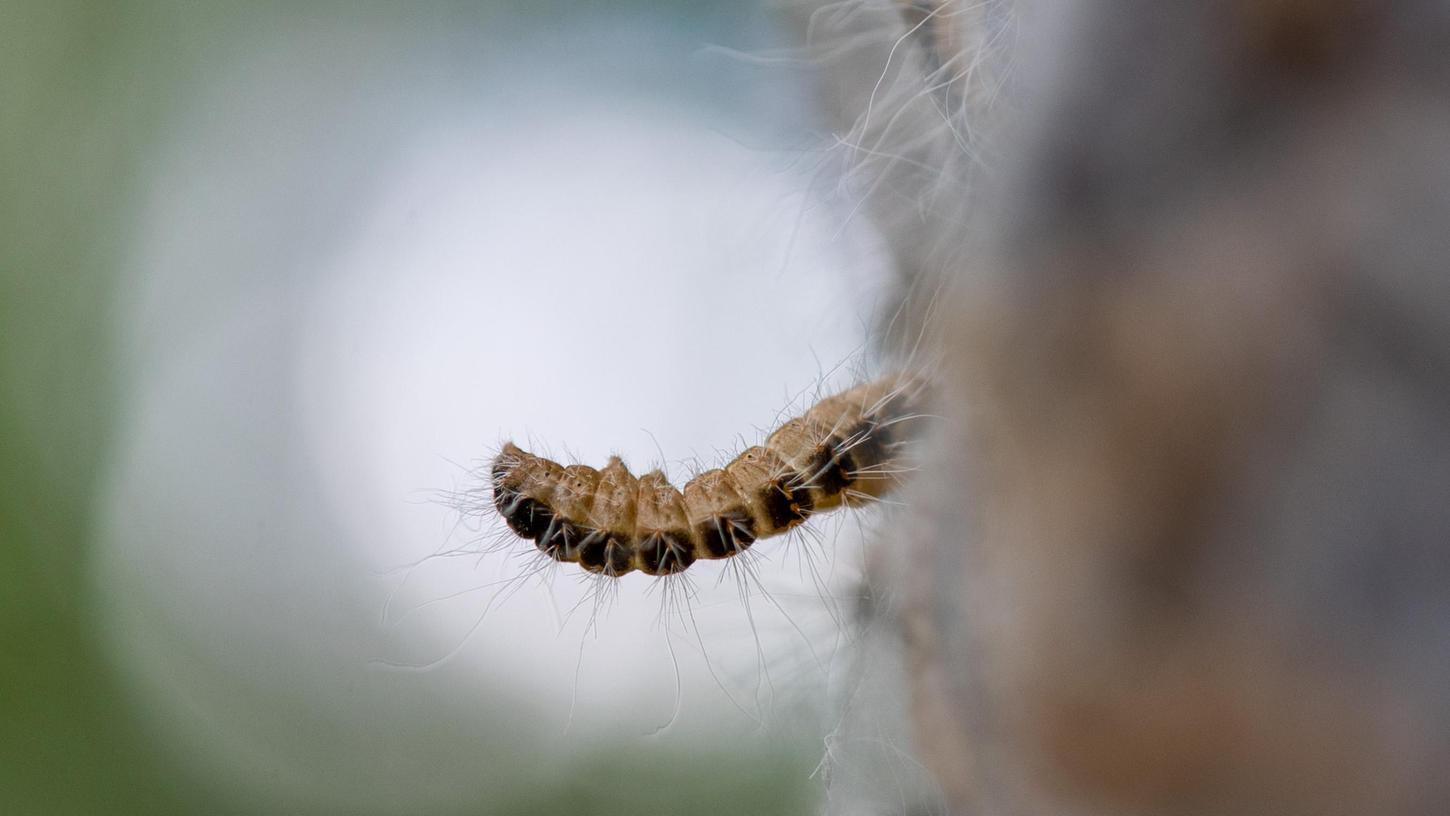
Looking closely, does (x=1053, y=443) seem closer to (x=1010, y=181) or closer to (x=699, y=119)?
(x=1010, y=181)

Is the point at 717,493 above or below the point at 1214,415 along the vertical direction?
above

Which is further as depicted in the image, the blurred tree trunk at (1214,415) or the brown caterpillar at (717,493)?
the brown caterpillar at (717,493)

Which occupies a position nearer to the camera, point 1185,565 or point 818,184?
point 1185,565

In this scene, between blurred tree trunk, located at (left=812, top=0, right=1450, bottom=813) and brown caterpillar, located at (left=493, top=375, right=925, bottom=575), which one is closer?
blurred tree trunk, located at (left=812, top=0, right=1450, bottom=813)

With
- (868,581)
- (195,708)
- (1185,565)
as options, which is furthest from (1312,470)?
(195,708)

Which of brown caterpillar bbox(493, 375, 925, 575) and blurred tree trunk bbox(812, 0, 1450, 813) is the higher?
brown caterpillar bbox(493, 375, 925, 575)

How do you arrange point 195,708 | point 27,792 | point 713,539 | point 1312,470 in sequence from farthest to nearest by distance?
point 195,708 < point 27,792 < point 713,539 < point 1312,470

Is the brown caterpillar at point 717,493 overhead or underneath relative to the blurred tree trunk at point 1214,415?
overhead

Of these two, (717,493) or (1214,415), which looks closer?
(1214,415)
